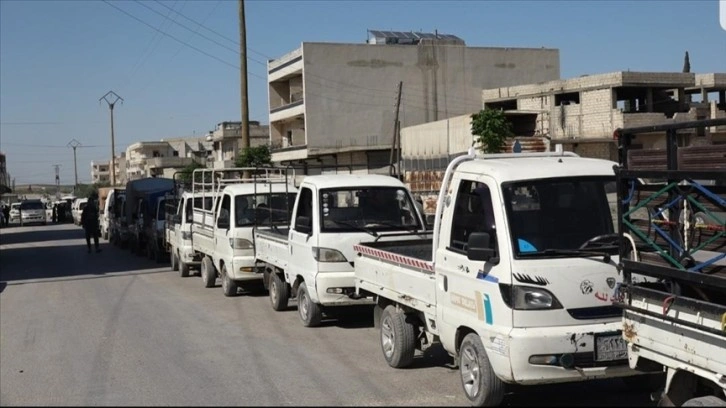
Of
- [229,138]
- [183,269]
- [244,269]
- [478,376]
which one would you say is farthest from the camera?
[229,138]

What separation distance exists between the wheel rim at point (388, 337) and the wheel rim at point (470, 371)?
176 centimetres

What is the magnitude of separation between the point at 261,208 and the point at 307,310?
403 centimetres

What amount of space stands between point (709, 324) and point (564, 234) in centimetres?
195

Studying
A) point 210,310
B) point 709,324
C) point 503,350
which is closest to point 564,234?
point 503,350

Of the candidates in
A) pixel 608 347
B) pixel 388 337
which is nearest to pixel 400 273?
pixel 388 337

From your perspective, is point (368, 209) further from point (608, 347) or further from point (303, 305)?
point (608, 347)

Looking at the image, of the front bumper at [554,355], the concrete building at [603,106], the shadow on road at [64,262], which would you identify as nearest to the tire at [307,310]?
the front bumper at [554,355]

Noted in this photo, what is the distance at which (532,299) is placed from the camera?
6.59 meters

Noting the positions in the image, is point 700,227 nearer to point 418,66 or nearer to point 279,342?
point 279,342

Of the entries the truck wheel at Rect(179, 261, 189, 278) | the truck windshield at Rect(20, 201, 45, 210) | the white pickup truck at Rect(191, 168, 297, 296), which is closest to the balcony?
the truck windshield at Rect(20, 201, 45, 210)

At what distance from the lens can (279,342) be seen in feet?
36.3

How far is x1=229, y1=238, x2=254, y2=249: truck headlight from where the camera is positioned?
15.4 meters

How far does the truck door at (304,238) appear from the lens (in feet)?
38.6

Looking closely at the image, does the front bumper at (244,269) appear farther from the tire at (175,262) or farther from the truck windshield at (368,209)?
the tire at (175,262)
